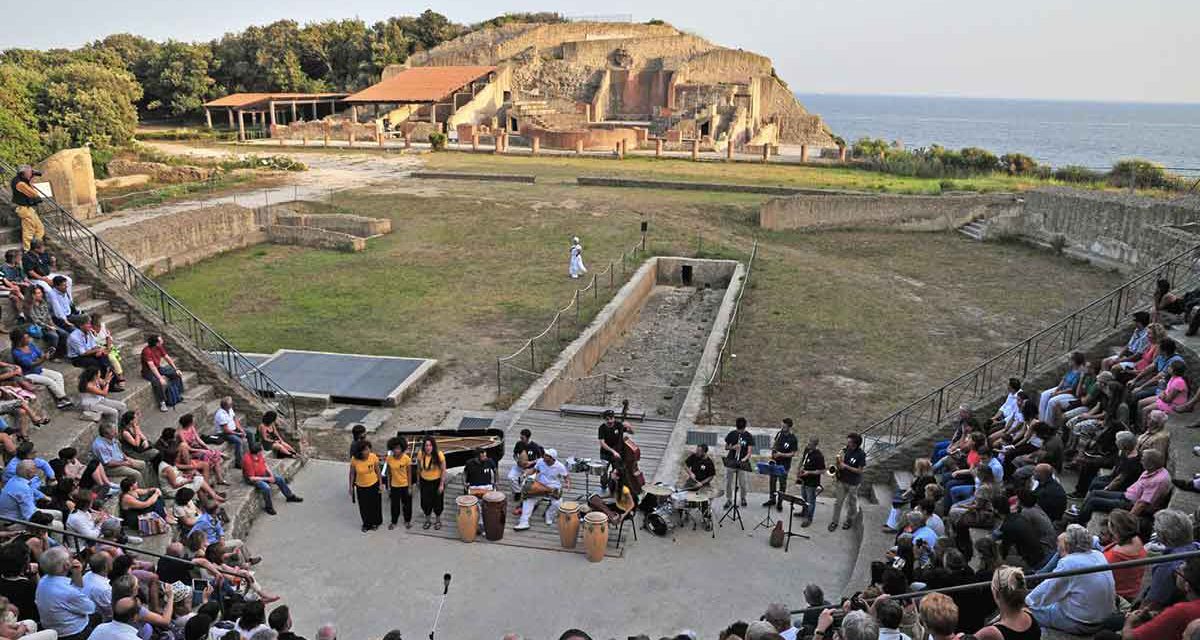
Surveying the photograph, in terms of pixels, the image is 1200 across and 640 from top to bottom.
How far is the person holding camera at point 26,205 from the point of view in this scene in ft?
45.2

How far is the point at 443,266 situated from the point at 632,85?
5118cm

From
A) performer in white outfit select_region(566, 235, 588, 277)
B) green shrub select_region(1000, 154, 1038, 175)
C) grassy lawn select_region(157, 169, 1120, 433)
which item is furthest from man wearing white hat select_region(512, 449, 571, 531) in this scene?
green shrub select_region(1000, 154, 1038, 175)

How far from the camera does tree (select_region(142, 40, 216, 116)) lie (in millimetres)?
74250

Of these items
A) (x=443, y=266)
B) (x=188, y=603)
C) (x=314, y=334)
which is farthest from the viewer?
(x=443, y=266)

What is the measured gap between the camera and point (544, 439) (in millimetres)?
14477

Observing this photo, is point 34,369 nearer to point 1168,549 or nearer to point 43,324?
point 43,324

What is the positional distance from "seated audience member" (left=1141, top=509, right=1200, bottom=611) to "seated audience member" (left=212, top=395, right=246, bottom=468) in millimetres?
10302

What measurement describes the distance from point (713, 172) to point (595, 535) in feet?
124

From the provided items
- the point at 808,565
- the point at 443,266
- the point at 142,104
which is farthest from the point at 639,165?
the point at 142,104

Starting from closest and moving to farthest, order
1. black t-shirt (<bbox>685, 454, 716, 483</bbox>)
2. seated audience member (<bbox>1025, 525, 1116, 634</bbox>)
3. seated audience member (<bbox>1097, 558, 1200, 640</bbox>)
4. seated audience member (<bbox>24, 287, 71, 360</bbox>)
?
seated audience member (<bbox>1097, 558, 1200, 640</bbox>) < seated audience member (<bbox>1025, 525, 1116, 634</bbox>) < black t-shirt (<bbox>685, 454, 716, 483</bbox>) < seated audience member (<bbox>24, 287, 71, 360</bbox>)

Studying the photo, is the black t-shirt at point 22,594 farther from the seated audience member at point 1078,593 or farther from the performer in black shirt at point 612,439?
the seated audience member at point 1078,593

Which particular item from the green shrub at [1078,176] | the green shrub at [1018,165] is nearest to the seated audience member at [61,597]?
the green shrub at [1078,176]

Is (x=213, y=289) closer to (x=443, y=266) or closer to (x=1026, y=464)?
(x=443, y=266)

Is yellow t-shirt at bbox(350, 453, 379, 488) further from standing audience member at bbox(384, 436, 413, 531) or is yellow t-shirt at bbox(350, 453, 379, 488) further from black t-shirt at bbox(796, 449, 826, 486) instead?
black t-shirt at bbox(796, 449, 826, 486)
